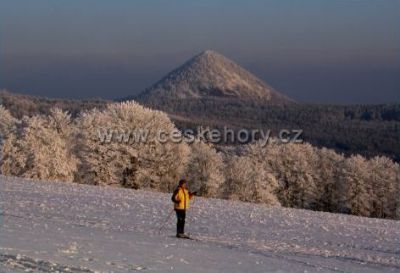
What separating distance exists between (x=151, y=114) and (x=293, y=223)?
4331cm

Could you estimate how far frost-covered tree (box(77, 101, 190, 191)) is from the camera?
247 feet

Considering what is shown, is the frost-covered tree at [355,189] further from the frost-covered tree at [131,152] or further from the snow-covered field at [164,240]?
the snow-covered field at [164,240]

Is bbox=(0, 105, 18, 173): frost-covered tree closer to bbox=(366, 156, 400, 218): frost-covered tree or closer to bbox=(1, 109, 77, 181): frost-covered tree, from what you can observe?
bbox=(1, 109, 77, 181): frost-covered tree

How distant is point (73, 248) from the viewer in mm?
19844

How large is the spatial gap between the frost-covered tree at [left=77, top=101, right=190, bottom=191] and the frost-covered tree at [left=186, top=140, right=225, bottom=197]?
5.90 m

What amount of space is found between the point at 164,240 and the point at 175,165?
53805mm

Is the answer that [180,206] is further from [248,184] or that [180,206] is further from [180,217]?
[248,184]

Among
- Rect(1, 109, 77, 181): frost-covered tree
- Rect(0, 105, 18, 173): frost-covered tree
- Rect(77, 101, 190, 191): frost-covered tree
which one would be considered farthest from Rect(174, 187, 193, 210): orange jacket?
Rect(0, 105, 18, 173): frost-covered tree

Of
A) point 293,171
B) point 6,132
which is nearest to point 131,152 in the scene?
point 6,132

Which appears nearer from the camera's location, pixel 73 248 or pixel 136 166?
pixel 73 248

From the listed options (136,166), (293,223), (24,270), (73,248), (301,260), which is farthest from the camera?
(136,166)

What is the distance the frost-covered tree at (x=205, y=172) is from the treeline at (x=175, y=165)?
0.13 meters

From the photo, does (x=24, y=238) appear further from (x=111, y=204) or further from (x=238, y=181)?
(x=238, y=181)

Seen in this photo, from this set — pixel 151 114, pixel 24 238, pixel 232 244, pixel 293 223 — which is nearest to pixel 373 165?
pixel 151 114
